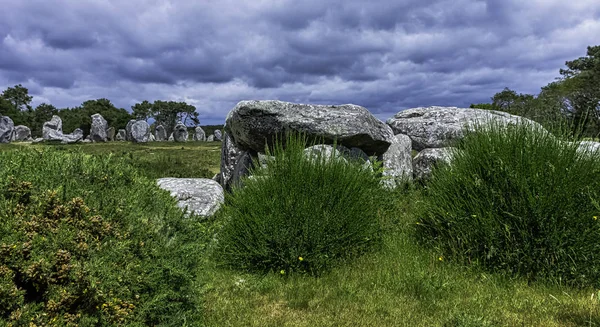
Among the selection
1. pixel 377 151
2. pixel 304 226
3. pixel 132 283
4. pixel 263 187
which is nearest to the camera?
pixel 132 283

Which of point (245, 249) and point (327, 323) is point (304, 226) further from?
point (327, 323)

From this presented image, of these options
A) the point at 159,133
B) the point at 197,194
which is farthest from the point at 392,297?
the point at 159,133

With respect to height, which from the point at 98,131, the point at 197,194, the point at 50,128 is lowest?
the point at 197,194

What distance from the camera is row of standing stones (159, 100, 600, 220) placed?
867cm

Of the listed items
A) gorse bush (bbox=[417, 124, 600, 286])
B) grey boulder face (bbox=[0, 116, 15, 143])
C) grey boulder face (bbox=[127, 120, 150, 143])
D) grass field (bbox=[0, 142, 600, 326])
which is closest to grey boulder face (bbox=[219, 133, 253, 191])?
grass field (bbox=[0, 142, 600, 326])

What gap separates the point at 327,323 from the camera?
157 inches

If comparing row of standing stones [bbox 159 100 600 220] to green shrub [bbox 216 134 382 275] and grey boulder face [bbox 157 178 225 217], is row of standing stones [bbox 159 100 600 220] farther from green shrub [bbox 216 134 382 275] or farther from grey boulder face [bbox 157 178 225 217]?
green shrub [bbox 216 134 382 275]

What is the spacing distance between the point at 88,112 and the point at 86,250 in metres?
89.6

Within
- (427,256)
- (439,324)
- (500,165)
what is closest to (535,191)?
(500,165)

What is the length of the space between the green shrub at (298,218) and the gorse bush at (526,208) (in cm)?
125

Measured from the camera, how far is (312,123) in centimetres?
872

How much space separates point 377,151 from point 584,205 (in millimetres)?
5154

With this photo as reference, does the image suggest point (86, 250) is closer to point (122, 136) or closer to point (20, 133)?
point (20, 133)

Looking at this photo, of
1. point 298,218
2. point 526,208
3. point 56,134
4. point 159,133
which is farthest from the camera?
point 159,133
